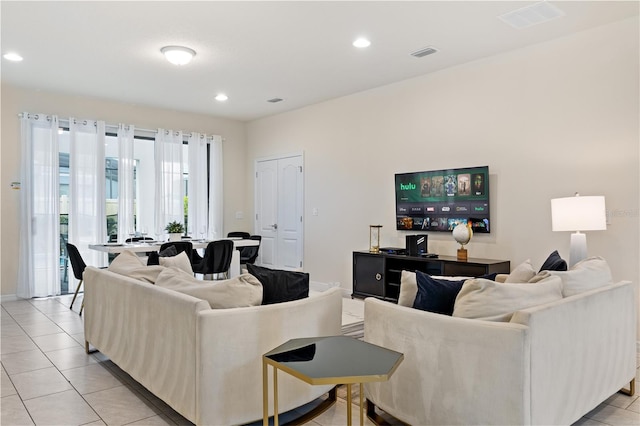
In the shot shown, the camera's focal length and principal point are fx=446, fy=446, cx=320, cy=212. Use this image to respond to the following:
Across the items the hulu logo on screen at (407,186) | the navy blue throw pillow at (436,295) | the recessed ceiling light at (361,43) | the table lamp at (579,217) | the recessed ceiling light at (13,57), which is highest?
the recessed ceiling light at (13,57)

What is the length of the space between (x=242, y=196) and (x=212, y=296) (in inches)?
238

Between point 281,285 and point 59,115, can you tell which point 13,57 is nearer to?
point 59,115

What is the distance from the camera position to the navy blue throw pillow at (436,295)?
235 cm

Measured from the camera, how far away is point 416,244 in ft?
16.9

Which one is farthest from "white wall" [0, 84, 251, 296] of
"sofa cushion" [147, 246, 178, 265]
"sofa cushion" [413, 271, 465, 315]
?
"sofa cushion" [413, 271, 465, 315]

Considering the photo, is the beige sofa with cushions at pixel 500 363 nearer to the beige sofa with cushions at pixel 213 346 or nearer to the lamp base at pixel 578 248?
the beige sofa with cushions at pixel 213 346

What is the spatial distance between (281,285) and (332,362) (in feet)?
2.71

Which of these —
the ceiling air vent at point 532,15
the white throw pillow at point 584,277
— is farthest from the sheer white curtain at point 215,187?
the white throw pillow at point 584,277

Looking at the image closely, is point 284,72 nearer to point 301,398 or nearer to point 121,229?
point 121,229

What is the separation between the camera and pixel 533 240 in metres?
4.48

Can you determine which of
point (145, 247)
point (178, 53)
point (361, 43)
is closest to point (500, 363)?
point (361, 43)

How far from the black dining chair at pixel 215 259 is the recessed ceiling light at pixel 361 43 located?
2893mm

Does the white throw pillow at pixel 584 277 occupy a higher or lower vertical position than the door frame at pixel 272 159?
lower

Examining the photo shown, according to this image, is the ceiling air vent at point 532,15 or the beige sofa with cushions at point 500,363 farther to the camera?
the ceiling air vent at point 532,15
